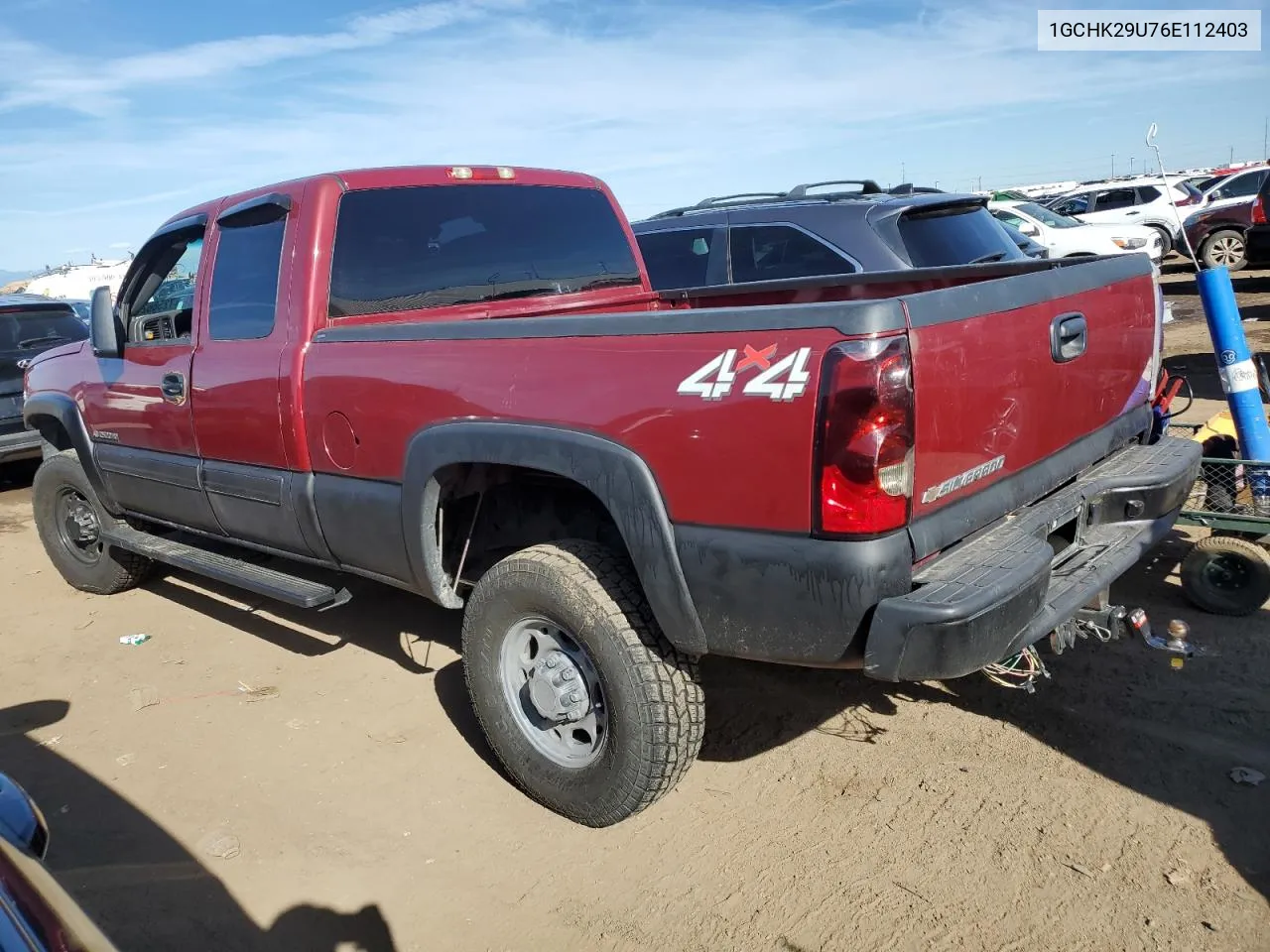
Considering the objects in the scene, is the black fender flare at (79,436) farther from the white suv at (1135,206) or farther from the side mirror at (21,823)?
the white suv at (1135,206)

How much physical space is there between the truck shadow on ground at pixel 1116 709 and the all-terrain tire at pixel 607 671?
528 millimetres

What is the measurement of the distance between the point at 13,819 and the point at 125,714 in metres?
2.25

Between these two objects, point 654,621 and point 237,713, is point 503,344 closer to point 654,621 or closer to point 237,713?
Result: point 654,621

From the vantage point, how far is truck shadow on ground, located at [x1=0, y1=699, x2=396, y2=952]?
8.81ft

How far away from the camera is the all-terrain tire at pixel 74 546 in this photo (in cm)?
535

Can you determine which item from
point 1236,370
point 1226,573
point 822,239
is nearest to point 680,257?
point 822,239

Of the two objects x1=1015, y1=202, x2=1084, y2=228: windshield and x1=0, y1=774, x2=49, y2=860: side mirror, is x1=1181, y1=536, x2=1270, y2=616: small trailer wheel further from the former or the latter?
x1=1015, y1=202, x2=1084, y2=228: windshield

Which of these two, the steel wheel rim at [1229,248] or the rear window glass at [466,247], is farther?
the steel wheel rim at [1229,248]

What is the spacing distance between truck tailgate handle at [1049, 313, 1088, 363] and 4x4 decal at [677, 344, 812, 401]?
0.98 meters

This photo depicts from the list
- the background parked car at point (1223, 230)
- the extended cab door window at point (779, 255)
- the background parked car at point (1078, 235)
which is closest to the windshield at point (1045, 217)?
the background parked car at point (1078, 235)

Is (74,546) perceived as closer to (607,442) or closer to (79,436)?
(79,436)

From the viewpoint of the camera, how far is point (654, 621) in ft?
9.34

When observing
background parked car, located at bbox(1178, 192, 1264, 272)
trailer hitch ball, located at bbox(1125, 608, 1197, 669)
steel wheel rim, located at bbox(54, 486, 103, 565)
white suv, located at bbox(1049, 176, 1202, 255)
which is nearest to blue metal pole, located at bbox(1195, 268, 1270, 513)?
trailer hitch ball, located at bbox(1125, 608, 1197, 669)

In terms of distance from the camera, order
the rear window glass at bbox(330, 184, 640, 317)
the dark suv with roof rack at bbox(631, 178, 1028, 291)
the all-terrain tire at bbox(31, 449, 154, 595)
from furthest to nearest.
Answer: the dark suv with roof rack at bbox(631, 178, 1028, 291)
the all-terrain tire at bbox(31, 449, 154, 595)
the rear window glass at bbox(330, 184, 640, 317)
